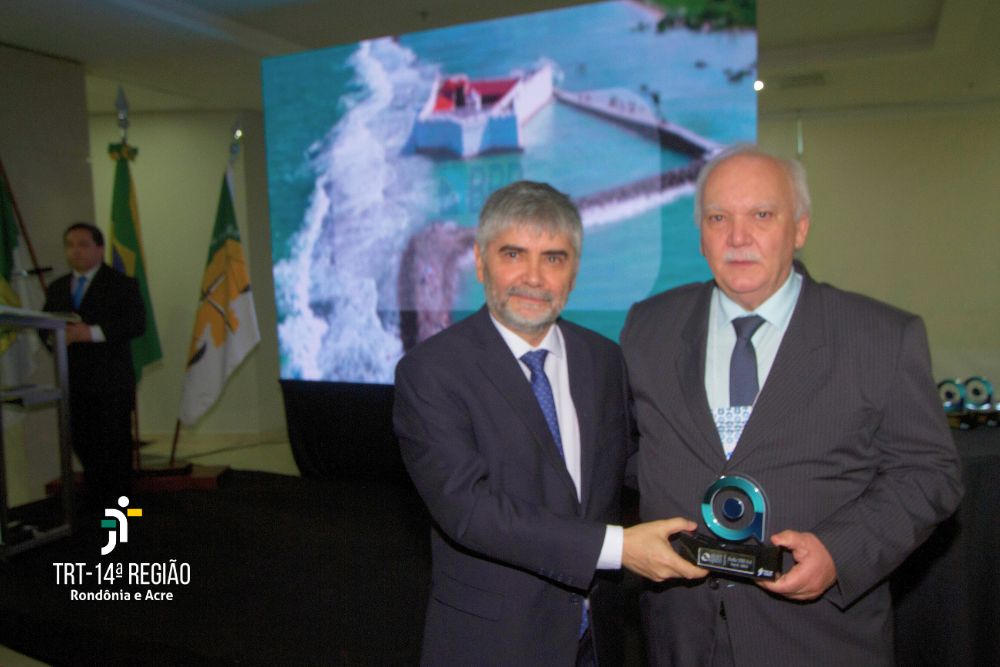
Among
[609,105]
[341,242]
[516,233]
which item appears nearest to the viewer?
[516,233]

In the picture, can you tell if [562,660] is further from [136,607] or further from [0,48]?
[0,48]

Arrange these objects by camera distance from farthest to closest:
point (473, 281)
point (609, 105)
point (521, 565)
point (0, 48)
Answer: point (0, 48) < point (473, 281) < point (609, 105) < point (521, 565)

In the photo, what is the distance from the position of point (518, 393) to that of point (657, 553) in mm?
362

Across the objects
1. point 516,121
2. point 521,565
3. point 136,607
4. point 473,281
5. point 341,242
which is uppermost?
point 516,121

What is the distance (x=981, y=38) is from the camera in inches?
207

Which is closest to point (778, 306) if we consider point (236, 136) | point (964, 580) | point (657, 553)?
point (657, 553)

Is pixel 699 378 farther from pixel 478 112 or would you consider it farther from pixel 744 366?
pixel 478 112

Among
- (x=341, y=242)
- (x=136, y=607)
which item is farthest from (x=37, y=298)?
(x=136, y=607)

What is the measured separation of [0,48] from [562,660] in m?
5.53

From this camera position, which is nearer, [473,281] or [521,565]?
[521,565]

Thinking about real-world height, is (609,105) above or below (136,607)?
above

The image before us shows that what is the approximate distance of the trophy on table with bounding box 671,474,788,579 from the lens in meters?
1.09

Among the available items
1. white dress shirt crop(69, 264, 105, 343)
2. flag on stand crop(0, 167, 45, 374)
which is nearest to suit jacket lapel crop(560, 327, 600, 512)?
white dress shirt crop(69, 264, 105, 343)

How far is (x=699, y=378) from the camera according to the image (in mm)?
1293
